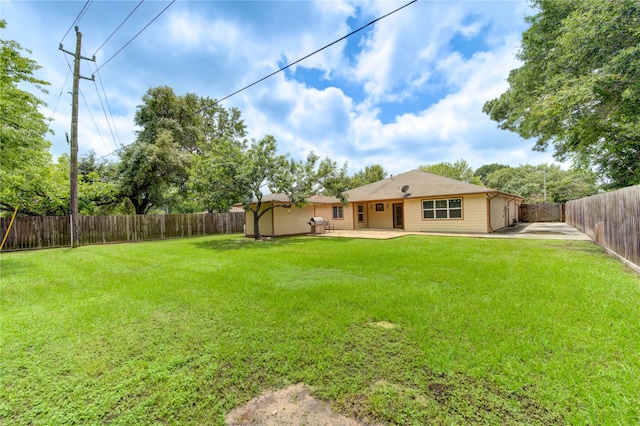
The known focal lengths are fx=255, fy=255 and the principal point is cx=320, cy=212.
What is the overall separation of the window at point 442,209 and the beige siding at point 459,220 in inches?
8.4

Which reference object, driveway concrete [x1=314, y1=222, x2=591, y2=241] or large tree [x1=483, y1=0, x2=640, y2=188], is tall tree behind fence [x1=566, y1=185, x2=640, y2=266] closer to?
driveway concrete [x1=314, y1=222, x2=591, y2=241]

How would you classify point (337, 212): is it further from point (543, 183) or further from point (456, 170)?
point (543, 183)

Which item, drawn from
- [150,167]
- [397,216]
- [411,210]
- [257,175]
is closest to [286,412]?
[257,175]

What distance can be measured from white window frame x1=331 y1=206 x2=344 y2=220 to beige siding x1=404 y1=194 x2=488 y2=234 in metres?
4.88

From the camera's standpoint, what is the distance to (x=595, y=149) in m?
12.1

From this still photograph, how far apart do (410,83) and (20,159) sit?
14.7m

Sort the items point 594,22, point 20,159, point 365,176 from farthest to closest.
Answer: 1. point 365,176
2. point 20,159
3. point 594,22

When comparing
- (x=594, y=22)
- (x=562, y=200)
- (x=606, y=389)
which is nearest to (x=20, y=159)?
(x=606, y=389)

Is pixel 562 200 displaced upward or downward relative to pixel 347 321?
upward

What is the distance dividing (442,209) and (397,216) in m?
3.66

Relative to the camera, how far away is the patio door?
17.5 metres

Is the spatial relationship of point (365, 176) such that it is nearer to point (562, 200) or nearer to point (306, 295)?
point (562, 200)

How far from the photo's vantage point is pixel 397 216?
1767cm

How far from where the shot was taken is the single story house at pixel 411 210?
1348 centimetres
